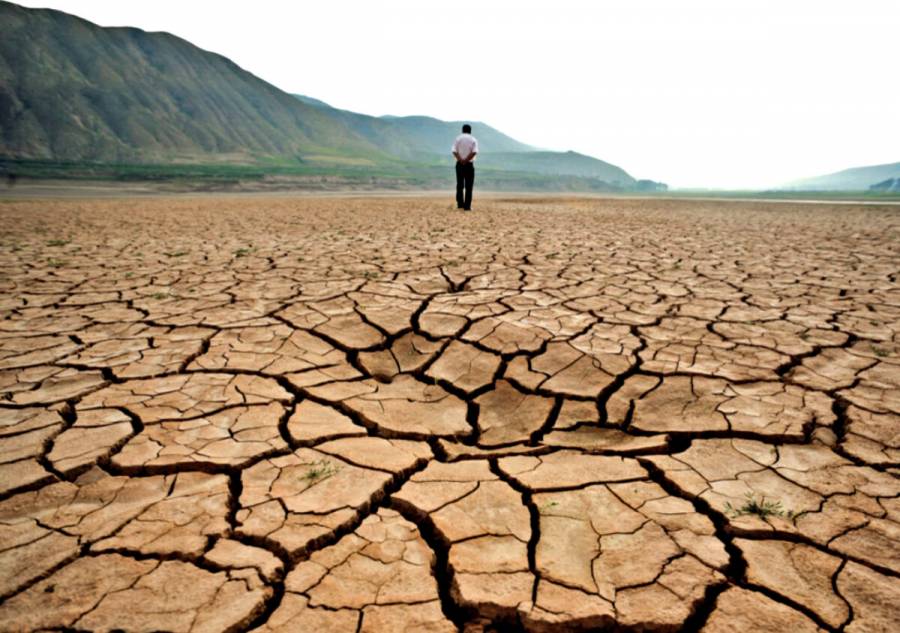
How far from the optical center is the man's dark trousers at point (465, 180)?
8.44m

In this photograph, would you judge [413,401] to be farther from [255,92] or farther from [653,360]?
[255,92]

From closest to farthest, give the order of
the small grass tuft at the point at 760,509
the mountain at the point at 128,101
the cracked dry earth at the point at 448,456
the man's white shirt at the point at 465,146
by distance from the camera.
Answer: the cracked dry earth at the point at 448,456 → the small grass tuft at the point at 760,509 → the man's white shirt at the point at 465,146 → the mountain at the point at 128,101

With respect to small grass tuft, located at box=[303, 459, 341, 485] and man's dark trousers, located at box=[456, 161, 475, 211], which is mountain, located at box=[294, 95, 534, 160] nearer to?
man's dark trousers, located at box=[456, 161, 475, 211]

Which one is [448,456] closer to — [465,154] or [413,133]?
[465,154]

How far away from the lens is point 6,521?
1.25 m

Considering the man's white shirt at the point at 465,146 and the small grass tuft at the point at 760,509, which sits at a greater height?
the man's white shirt at the point at 465,146

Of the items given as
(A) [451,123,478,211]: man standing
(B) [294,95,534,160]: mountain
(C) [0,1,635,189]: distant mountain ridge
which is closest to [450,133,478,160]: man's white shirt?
(A) [451,123,478,211]: man standing

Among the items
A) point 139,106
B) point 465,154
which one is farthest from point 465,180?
point 139,106

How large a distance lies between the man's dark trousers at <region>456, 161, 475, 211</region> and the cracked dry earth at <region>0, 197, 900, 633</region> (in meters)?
5.40

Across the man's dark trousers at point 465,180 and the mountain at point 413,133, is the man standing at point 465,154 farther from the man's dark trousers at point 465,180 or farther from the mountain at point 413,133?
the mountain at point 413,133

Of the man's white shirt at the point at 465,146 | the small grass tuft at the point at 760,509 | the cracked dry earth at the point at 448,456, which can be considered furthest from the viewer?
the man's white shirt at the point at 465,146

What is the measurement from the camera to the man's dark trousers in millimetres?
8436

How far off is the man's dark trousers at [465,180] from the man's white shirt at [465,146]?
32 centimetres

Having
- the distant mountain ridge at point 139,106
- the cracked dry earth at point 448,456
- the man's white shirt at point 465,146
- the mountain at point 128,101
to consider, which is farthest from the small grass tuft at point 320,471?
the mountain at point 128,101
